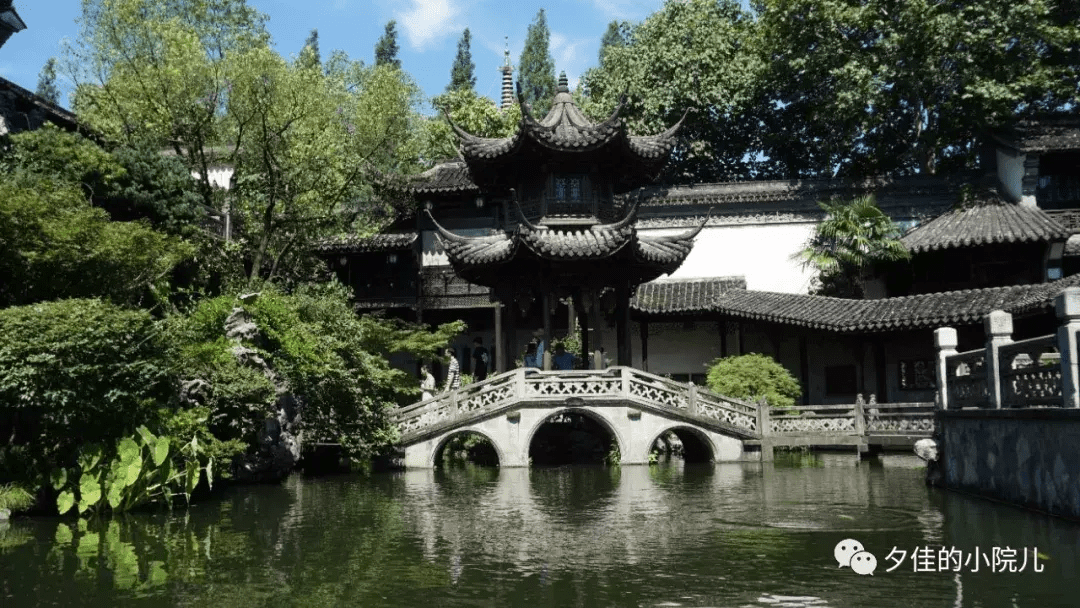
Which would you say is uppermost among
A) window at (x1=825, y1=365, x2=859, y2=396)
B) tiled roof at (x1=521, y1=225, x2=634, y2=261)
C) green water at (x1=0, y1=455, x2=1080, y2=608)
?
tiled roof at (x1=521, y1=225, x2=634, y2=261)

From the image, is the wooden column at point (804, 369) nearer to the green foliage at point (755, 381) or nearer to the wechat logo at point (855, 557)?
the green foliage at point (755, 381)

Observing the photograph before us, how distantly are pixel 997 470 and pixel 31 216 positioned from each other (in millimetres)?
12723

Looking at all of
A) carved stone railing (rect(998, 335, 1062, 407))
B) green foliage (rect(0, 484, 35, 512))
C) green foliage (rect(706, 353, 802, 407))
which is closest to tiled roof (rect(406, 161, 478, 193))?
green foliage (rect(706, 353, 802, 407))

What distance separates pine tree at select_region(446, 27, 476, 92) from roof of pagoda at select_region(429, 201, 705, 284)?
33.4 m

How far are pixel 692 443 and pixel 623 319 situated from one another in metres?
3.15

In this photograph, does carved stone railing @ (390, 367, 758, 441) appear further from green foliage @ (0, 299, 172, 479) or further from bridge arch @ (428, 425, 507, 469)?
green foliage @ (0, 299, 172, 479)

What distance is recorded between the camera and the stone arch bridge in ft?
59.4

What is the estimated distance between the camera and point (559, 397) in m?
18.0

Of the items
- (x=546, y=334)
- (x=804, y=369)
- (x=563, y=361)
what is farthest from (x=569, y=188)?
(x=804, y=369)

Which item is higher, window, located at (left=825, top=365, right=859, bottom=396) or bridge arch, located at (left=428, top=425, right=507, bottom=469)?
window, located at (left=825, top=365, right=859, bottom=396)

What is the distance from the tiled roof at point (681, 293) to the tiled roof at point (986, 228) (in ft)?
15.8

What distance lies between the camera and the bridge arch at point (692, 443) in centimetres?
1836

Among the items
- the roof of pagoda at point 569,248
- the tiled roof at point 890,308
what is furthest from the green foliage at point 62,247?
the tiled roof at point 890,308

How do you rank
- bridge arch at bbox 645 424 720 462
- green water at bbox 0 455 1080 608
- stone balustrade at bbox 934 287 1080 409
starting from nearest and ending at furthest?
green water at bbox 0 455 1080 608, stone balustrade at bbox 934 287 1080 409, bridge arch at bbox 645 424 720 462
